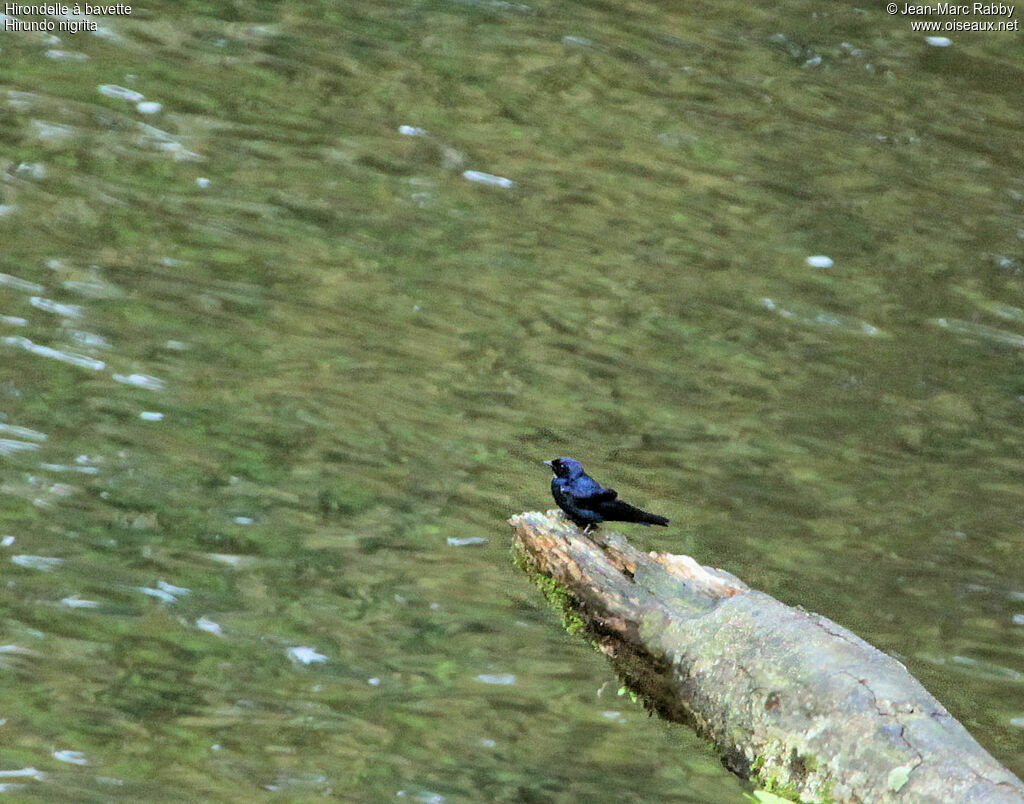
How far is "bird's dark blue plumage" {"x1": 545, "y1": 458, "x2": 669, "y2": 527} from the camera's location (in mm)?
5145

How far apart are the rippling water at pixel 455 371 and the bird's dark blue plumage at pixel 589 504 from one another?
155cm

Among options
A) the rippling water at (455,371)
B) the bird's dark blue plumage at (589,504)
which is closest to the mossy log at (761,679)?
the bird's dark blue plumage at (589,504)

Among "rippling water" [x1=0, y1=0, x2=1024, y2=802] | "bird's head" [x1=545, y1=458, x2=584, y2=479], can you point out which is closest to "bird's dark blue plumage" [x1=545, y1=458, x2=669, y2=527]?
"bird's head" [x1=545, y1=458, x2=584, y2=479]

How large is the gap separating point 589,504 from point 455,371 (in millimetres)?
3917

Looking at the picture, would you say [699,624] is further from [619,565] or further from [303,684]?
[303,684]

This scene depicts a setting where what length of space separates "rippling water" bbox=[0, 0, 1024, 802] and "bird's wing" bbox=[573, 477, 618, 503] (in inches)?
64.0

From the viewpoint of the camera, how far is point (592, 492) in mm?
5141

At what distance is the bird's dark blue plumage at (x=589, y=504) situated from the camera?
5.14 metres

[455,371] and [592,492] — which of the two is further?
[455,371]

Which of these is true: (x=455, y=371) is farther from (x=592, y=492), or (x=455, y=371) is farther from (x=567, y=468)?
(x=592, y=492)

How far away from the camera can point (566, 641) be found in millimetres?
7148

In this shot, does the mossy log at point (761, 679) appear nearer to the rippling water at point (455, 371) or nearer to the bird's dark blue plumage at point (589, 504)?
the bird's dark blue plumage at point (589, 504)

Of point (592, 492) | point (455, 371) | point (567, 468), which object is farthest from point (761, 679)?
point (455, 371)

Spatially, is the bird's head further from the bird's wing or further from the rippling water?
the rippling water
